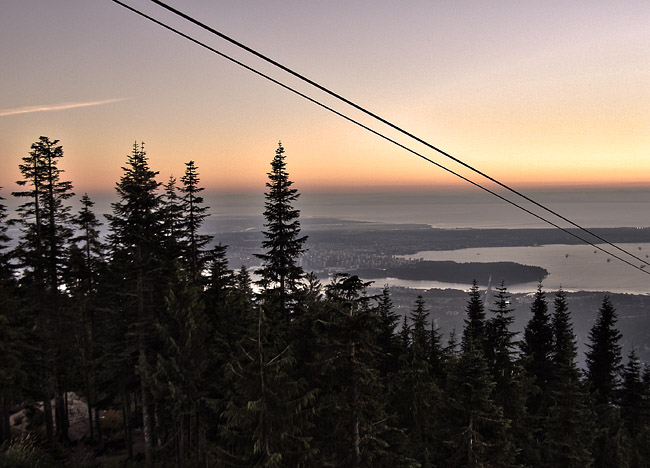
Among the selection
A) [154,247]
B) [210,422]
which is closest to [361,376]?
[210,422]

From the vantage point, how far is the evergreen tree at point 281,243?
797 inches

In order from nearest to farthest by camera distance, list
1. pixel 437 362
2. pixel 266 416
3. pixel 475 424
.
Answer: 1. pixel 266 416
2. pixel 475 424
3. pixel 437 362

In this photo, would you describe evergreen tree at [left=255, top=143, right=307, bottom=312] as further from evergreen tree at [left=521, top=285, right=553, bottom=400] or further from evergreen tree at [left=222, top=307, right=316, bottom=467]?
evergreen tree at [left=521, top=285, right=553, bottom=400]

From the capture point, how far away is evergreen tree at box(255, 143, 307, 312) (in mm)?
20245

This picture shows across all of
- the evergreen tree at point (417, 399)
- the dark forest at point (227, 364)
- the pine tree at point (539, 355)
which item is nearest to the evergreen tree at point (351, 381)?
the dark forest at point (227, 364)

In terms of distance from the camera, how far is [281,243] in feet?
66.7

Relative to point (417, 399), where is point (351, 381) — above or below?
above

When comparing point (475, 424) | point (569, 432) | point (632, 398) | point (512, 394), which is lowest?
point (632, 398)

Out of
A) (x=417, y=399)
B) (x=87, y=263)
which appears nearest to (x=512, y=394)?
(x=417, y=399)

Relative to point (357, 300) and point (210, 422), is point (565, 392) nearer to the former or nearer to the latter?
point (357, 300)

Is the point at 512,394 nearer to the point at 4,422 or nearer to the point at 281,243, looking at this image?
the point at 281,243

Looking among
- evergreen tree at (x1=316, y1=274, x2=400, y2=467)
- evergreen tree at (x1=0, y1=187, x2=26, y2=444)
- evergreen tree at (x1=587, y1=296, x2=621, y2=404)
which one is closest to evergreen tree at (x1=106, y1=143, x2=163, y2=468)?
evergreen tree at (x1=0, y1=187, x2=26, y2=444)

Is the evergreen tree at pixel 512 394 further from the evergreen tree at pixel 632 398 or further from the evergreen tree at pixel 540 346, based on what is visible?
the evergreen tree at pixel 632 398

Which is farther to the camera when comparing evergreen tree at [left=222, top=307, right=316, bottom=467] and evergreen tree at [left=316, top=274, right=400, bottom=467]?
evergreen tree at [left=316, top=274, right=400, bottom=467]
